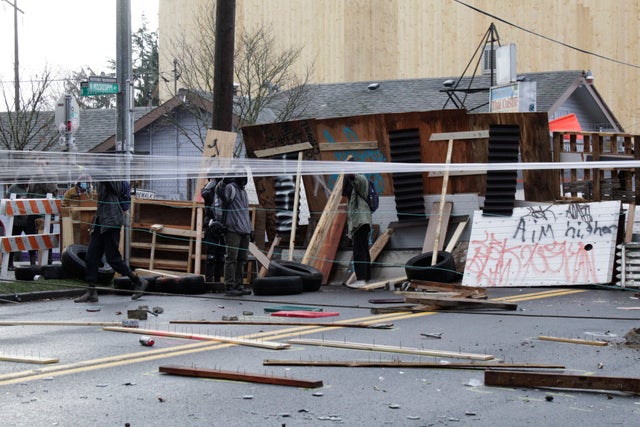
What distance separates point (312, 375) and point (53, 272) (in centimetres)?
973

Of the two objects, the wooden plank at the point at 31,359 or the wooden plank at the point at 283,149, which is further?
the wooden plank at the point at 283,149

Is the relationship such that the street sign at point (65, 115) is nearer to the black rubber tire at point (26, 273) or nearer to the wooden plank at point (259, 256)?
the black rubber tire at point (26, 273)

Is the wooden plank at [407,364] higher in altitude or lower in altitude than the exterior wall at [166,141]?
lower

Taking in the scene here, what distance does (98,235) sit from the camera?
46.7 ft

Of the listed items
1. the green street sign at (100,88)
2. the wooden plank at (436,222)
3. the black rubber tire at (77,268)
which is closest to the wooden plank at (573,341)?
the wooden plank at (436,222)

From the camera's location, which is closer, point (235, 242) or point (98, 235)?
point (98, 235)

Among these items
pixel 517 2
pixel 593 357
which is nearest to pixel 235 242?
pixel 593 357

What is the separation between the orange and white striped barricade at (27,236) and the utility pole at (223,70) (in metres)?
3.23

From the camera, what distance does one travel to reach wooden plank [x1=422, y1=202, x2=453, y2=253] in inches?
669

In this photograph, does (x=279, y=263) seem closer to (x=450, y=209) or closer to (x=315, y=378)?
(x=450, y=209)

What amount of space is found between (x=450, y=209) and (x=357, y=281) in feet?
6.83

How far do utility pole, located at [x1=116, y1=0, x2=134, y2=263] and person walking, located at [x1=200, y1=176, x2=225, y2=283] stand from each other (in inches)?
69.4

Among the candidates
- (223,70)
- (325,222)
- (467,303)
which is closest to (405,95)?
(223,70)

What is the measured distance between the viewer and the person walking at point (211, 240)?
15920mm
